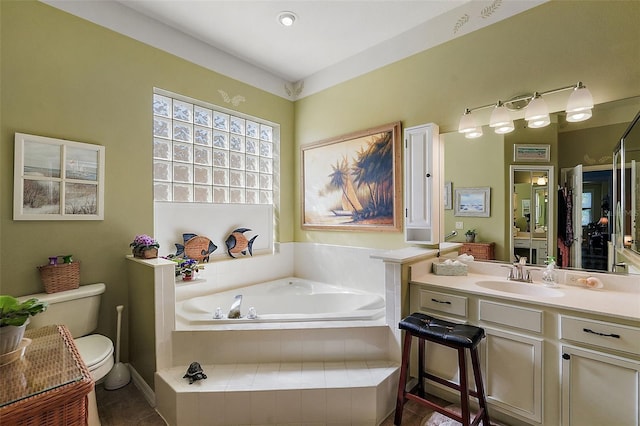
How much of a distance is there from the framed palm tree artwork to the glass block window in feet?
1.63

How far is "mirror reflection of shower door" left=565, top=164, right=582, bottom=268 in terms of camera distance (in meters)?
1.88

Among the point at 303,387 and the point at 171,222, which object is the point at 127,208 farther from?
the point at 303,387

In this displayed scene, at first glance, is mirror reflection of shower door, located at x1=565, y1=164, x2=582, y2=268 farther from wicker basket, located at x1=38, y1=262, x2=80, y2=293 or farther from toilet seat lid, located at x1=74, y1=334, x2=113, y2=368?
wicker basket, located at x1=38, y1=262, x2=80, y2=293

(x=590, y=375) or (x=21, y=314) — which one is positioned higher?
(x=21, y=314)

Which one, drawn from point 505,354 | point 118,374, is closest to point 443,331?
point 505,354

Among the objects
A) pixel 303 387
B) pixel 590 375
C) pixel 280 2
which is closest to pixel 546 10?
pixel 280 2

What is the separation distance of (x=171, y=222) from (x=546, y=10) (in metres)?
3.31

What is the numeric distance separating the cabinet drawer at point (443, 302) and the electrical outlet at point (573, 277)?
0.73m

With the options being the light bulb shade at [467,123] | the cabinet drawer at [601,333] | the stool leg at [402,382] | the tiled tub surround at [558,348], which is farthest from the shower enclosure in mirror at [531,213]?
the stool leg at [402,382]

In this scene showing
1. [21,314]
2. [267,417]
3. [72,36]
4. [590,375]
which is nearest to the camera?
[21,314]

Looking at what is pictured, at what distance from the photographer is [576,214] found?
6.20 ft

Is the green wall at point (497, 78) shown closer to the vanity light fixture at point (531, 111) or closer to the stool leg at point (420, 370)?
the vanity light fixture at point (531, 111)

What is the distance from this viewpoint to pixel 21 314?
1.07 metres

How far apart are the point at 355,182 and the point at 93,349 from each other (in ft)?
8.02
